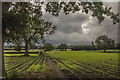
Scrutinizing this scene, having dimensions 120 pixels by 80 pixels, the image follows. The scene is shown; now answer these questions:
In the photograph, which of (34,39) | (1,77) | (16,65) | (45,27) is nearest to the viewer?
Answer: (1,77)

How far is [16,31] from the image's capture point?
16.1 ft

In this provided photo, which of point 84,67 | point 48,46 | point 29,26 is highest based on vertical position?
point 29,26

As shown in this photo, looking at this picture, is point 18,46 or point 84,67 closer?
point 18,46

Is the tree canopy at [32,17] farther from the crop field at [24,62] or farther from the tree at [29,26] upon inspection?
the crop field at [24,62]

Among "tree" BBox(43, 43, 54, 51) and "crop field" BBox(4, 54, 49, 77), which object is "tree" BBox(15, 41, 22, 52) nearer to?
"crop field" BBox(4, 54, 49, 77)

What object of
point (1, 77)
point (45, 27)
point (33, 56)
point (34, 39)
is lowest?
point (1, 77)

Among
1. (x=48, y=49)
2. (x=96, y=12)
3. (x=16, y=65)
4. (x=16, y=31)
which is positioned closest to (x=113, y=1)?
(x=96, y=12)

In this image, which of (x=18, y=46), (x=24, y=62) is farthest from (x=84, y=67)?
(x=18, y=46)

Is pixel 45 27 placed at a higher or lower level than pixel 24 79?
higher

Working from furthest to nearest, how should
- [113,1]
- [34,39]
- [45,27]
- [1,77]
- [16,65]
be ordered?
1. [45,27]
2. [34,39]
3. [16,65]
4. [113,1]
5. [1,77]

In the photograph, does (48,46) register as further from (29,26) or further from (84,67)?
(84,67)

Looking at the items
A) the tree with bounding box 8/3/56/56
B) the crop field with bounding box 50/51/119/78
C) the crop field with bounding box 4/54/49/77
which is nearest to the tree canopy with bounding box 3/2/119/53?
the tree with bounding box 8/3/56/56

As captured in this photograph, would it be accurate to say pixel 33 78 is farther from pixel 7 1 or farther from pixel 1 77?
pixel 7 1

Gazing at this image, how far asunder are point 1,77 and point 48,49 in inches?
125
